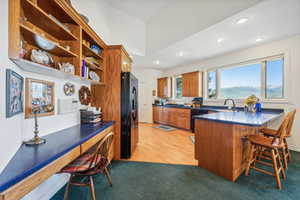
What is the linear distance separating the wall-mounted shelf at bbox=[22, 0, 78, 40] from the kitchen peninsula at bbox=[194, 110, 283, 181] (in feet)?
7.48

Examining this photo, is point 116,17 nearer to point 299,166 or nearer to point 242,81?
point 242,81

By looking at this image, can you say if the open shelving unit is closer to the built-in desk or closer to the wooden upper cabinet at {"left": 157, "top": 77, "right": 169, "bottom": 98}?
the built-in desk

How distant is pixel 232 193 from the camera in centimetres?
153

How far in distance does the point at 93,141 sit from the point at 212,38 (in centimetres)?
324

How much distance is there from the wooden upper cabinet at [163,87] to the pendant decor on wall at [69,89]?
174 inches

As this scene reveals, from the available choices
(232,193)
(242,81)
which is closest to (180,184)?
(232,193)

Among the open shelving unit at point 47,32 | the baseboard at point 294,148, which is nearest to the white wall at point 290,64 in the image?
the baseboard at point 294,148

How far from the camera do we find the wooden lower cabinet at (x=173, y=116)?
14.5ft

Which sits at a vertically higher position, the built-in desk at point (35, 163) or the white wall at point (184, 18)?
the white wall at point (184, 18)

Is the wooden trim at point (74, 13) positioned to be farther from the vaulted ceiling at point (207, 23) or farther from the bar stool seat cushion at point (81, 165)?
the vaulted ceiling at point (207, 23)

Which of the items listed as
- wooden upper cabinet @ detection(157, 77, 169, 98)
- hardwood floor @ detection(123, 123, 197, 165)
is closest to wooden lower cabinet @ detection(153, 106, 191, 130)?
wooden upper cabinet @ detection(157, 77, 169, 98)

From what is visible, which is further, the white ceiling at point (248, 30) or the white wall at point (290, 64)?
the white wall at point (290, 64)

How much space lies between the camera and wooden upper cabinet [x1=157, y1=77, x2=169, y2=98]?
19.2 ft

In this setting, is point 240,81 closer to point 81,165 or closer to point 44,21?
point 81,165
